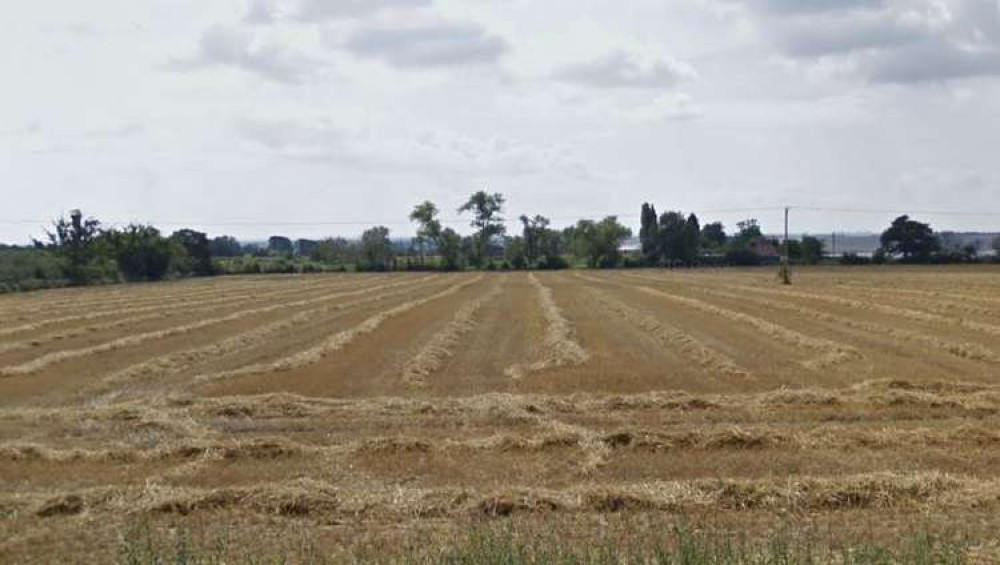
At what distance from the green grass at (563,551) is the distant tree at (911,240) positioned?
373 ft

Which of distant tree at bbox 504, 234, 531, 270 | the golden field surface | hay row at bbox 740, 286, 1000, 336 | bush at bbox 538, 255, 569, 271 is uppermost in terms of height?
distant tree at bbox 504, 234, 531, 270

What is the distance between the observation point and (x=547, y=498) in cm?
820

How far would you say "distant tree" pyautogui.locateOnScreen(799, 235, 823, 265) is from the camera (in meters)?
107

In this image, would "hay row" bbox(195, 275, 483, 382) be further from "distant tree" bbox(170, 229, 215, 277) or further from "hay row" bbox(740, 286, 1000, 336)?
"distant tree" bbox(170, 229, 215, 277)

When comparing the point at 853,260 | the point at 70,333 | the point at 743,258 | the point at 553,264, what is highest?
the point at 743,258

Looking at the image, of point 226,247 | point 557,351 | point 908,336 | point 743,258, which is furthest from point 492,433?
point 226,247

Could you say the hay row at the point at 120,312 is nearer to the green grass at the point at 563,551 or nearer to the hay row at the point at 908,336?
the green grass at the point at 563,551

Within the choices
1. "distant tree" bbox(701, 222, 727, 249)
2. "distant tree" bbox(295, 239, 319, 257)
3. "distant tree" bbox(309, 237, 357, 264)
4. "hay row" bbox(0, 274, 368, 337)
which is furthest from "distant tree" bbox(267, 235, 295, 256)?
"hay row" bbox(0, 274, 368, 337)

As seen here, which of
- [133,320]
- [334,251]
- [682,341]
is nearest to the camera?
[682,341]

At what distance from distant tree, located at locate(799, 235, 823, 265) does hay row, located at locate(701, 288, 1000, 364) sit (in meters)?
75.2

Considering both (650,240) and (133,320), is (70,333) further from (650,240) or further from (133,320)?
(650,240)

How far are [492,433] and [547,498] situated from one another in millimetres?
3522

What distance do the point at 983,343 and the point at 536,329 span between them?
1334cm

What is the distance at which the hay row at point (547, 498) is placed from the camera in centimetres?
797
